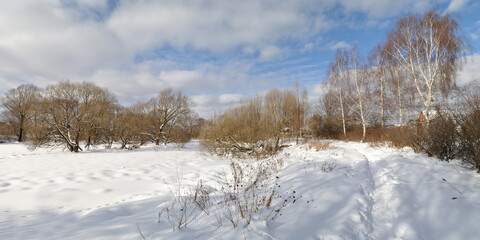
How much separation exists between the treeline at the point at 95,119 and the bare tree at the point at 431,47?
77.7 ft

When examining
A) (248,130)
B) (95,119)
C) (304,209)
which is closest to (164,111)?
(95,119)

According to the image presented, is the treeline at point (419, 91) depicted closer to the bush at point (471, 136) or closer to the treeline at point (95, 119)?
the bush at point (471, 136)

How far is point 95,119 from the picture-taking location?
1659 centimetres

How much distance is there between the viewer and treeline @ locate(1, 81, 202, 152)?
15.7 m

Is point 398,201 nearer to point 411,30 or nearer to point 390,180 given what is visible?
point 390,180

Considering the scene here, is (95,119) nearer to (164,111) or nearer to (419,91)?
(164,111)

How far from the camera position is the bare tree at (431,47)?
34.7ft

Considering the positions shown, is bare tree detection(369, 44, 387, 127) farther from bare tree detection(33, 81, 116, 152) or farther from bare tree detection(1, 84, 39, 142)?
bare tree detection(1, 84, 39, 142)

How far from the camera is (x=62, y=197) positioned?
4922 millimetres

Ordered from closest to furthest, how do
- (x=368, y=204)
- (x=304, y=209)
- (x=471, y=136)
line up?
1. (x=304, y=209)
2. (x=368, y=204)
3. (x=471, y=136)

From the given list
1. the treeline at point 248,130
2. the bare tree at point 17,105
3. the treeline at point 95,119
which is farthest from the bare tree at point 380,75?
the bare tree at point 17,105

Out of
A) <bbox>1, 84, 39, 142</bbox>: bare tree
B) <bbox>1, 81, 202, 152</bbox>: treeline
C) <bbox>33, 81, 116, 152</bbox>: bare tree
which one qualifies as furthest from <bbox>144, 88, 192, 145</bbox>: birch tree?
<bbox>1, 84, 39, 142</bbox>: bare tree

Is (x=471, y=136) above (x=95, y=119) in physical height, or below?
below

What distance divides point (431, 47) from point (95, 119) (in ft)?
82.8
